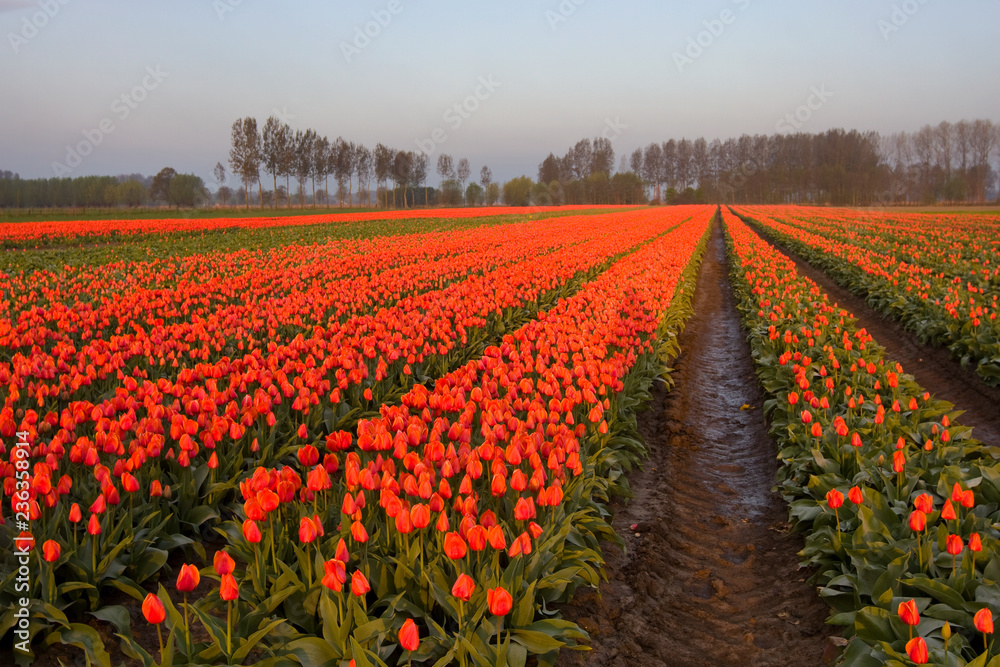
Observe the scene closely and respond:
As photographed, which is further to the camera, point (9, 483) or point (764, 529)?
point (764, 529)

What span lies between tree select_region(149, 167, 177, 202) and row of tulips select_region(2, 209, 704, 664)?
101793 millimetres

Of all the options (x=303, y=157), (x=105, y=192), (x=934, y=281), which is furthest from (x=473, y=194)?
(x=934, y=281)

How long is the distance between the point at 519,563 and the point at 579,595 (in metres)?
0.78

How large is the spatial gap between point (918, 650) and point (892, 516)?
4.97 feet

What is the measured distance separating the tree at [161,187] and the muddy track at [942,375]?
9973cm

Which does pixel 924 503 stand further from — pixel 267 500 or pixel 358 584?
pixel 267 500

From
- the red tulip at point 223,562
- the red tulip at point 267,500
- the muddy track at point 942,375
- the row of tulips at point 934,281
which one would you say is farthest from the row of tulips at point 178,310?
the row of tulips at point 934,281

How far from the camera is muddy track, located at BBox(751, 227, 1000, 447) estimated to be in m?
6.97

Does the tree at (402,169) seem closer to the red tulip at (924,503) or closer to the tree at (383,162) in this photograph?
the tree at (383,162)

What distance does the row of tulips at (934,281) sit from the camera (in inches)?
327

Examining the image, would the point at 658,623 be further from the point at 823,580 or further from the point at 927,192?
the point at 927,192

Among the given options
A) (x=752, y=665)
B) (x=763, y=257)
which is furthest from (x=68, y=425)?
(x=763, y=257)

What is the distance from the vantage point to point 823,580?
3594 millimetres

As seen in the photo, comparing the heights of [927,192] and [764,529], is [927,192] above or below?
above
